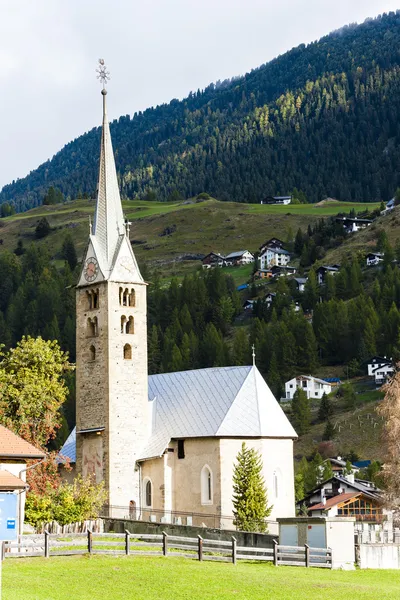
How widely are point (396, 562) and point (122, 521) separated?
17401 millimetres

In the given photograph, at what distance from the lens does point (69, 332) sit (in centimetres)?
18725

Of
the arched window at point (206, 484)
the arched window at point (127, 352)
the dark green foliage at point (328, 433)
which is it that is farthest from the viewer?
Result: the dark green foliage at point (328, 433)

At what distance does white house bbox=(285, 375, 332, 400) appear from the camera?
15588 cm

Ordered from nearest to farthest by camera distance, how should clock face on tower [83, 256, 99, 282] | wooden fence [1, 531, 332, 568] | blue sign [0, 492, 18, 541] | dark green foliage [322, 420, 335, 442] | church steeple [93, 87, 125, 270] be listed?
1. blue sign [0, 492, 18, 541]
2. wooden fence [1, 531, 332, 568]
3. clock face on tower [83, 256, 99, 282]
4. church steeple [93, 87, 125, 270]
5. dark green foliage [322, 420, 335, 442]

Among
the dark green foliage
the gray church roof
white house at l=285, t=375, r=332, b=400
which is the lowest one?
the gray church roof

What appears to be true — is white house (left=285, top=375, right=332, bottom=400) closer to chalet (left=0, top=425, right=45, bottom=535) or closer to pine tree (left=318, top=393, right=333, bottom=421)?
pine tree (left=318, top=393, right=333, bottom=421)

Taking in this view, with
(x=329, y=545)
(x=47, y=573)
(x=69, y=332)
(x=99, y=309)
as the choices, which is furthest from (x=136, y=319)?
(x=69, y=332)

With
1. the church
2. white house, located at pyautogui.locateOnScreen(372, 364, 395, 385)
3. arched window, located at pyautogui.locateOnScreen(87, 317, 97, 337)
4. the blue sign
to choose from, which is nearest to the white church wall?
→ the church

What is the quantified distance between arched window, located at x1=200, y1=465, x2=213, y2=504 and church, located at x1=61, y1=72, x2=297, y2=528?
0.20 feet

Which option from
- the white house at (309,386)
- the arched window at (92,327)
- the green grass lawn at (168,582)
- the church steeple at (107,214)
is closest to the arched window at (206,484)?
the arched window at (92,327)

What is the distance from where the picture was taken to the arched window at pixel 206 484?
6819 centimetres

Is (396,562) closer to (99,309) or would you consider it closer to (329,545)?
(329,545)

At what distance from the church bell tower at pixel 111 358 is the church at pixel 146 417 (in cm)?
7

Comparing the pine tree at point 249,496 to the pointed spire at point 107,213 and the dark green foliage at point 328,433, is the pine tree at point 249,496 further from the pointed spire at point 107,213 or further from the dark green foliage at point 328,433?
the dark green foliage at point 328,433
